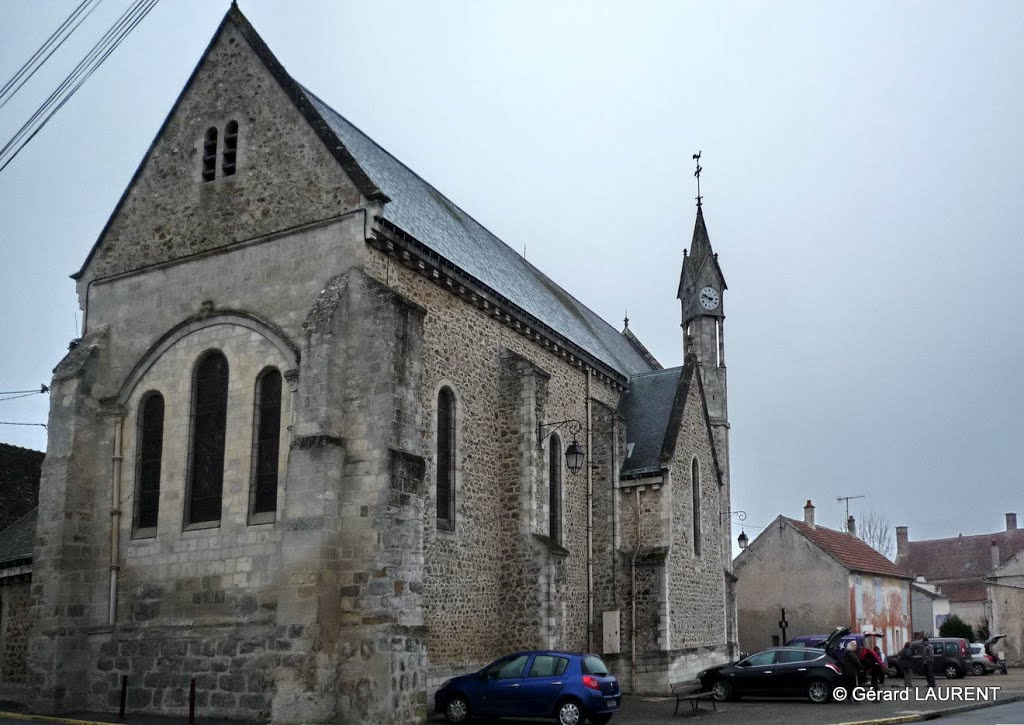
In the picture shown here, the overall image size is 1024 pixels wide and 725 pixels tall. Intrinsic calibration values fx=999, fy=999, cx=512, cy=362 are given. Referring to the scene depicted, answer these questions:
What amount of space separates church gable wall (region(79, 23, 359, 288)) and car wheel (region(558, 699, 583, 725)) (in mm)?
9662

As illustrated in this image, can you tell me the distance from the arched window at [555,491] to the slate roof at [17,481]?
14.5 metres

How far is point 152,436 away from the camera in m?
20.0

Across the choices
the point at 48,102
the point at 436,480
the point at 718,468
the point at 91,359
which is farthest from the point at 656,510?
the point at 48,102

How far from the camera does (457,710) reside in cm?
1759

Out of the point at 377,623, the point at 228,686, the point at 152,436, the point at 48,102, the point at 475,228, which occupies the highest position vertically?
the point at 475,228

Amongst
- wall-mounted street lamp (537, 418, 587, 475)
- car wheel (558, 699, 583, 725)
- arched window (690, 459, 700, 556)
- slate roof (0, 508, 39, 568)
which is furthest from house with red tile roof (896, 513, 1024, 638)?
slate roof (0, 508, 39, 568)

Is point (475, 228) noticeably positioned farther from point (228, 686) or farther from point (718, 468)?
point (228, 686)

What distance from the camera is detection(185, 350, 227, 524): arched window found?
18.9m

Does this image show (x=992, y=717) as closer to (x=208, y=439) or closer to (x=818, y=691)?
(x=818, y=691)

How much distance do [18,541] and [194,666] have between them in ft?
28.5

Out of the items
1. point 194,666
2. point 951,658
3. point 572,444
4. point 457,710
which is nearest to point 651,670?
point 572,444

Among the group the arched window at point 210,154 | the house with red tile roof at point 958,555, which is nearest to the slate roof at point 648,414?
the arched window at point 210,154

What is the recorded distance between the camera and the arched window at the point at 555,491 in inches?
953

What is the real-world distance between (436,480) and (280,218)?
234 inches
